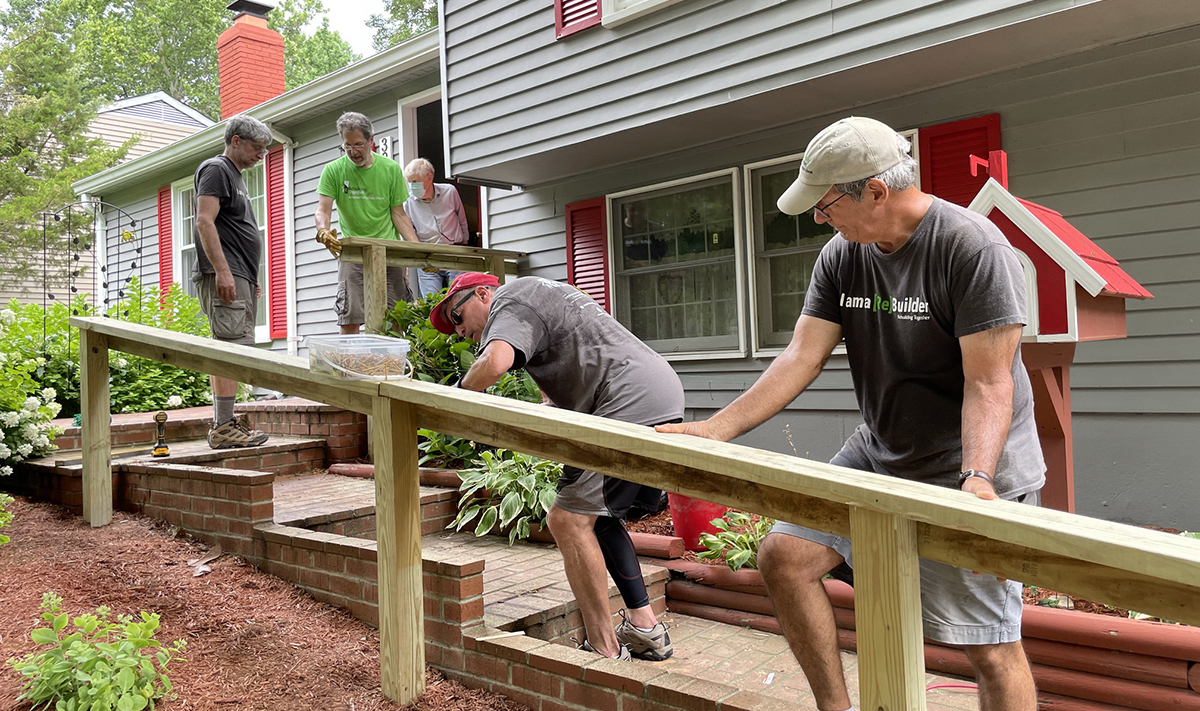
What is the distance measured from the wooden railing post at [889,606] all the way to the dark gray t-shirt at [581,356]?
1.56 m

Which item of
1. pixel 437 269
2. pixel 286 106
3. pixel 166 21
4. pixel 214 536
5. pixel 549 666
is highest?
pixel 166 21

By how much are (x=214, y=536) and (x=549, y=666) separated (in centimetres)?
183

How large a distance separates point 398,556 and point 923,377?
159cm

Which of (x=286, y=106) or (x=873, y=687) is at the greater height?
(x=286, y=106)

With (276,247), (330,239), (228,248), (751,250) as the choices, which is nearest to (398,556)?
(228,248)

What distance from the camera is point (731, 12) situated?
17.6 ft

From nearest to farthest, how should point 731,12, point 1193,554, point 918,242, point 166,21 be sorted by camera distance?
point 1193,554
point 918,242
point 731,12
point 166,21

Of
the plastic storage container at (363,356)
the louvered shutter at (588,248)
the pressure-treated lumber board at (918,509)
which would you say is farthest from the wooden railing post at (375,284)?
the pressure-treated lumber board at (918,509)

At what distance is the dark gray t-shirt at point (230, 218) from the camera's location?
4.62m

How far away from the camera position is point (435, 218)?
7902 millimetres

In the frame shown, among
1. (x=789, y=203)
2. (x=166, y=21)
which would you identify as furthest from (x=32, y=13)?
(x=789, y=203)

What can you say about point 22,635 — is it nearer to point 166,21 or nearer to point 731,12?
point 731,12

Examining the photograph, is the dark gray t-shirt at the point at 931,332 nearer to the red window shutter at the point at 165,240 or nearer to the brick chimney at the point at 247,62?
the brick chimney at the point at 247,62

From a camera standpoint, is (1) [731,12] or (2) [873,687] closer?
(2) [873,687]
